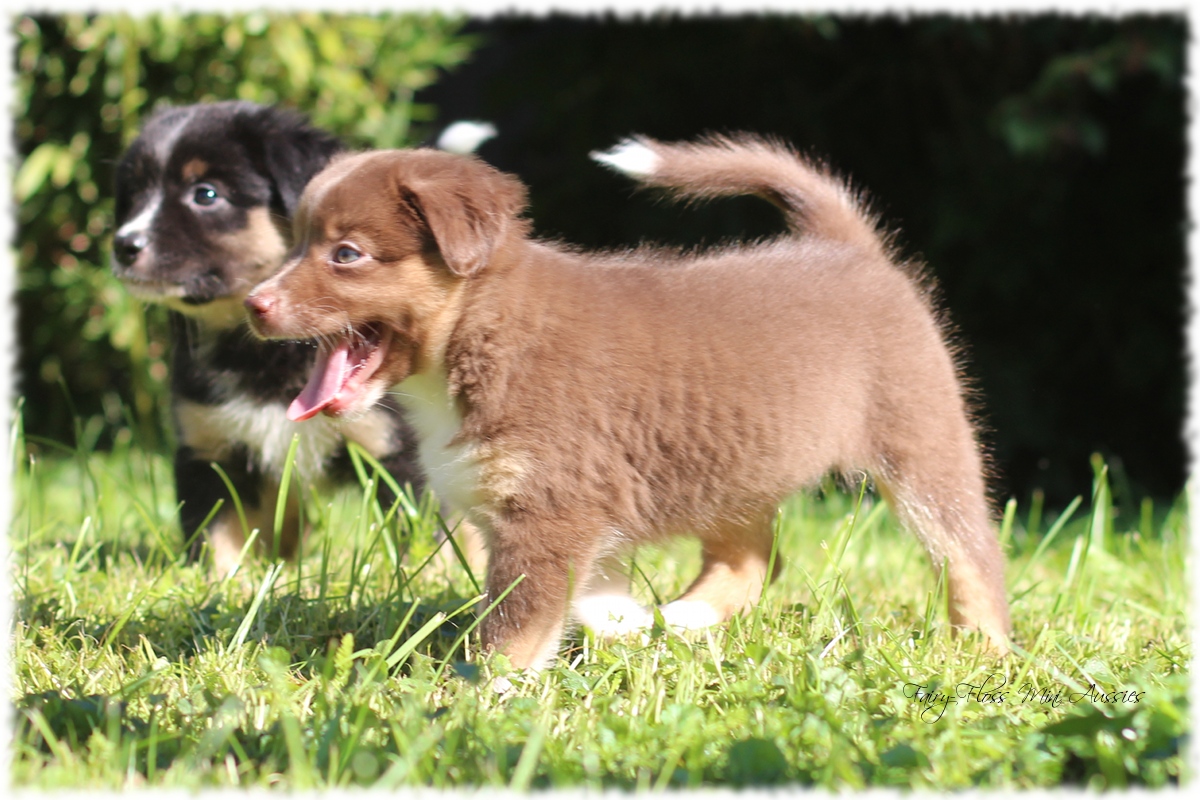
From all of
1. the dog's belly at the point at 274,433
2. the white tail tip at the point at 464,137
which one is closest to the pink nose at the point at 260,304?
the white tail tip at the point at 464,137

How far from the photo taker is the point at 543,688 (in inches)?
92.5

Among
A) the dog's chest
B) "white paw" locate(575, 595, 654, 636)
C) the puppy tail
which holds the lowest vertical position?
"white paw" locate(575, 595, 654, 636)

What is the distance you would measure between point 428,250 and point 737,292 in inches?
28.3

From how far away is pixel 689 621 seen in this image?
9.73 ft

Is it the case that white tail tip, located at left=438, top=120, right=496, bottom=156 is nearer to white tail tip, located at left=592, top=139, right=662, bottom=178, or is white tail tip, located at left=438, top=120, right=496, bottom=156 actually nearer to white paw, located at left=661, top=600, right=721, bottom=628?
white tail tip, located at left=592, top=139, right=662, bottom=178

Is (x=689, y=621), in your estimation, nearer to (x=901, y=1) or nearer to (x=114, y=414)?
(x=901, y=1)

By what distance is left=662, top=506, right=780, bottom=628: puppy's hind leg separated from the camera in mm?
3049

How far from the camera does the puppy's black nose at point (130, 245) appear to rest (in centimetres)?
361

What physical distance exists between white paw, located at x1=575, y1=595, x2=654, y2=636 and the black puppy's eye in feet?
6.16

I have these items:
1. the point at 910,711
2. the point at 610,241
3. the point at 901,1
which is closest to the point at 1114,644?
the point at 910,711

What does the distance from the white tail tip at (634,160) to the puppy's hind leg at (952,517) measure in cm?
90

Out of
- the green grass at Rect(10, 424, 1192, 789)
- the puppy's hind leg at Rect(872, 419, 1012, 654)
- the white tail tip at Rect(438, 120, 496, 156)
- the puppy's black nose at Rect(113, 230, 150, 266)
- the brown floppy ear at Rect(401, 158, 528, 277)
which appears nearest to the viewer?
the green grass at Rect(10, 424, 1192, 789)

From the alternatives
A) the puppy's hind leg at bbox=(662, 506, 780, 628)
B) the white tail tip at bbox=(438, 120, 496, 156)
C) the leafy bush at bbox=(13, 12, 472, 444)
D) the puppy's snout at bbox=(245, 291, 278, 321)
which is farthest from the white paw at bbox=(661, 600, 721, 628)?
the leafy bush at bbox=(13, 12, 472, 444)

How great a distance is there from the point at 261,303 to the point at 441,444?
1.57ft
